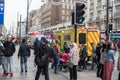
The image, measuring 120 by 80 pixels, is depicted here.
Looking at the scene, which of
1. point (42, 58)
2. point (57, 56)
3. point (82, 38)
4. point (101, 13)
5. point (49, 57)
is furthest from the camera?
point (101, 13)

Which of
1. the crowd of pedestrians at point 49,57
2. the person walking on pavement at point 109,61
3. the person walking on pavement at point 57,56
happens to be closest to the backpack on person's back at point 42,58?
the crowd of pedestrians at point 49,57

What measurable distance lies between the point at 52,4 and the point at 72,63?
413ft

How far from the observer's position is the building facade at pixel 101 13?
241 ft

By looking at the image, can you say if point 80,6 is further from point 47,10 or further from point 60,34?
point 47,10

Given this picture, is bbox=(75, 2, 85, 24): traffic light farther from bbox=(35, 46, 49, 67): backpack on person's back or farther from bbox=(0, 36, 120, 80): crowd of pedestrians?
bbox=(35, 46, 49, 67): backpack on person's back

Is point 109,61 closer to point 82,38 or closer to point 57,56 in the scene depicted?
point 57,56

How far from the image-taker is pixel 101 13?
81.3 meters

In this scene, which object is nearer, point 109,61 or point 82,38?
point 109,61

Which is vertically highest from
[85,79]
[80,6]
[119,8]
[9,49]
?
[119,8]

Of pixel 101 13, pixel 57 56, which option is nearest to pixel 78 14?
pixel 57 56

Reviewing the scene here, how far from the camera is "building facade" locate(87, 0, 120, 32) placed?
7350 cm

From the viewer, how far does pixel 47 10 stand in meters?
146

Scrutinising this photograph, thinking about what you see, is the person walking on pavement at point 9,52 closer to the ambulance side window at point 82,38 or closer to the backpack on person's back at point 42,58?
the backpack on person's back at point 42,58

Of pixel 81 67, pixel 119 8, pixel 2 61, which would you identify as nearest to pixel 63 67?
pixel 81 67
